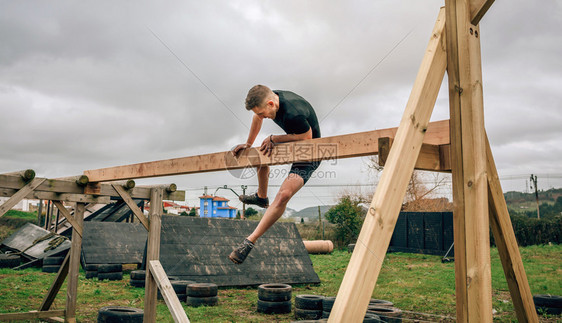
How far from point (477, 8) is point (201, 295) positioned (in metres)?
7.15

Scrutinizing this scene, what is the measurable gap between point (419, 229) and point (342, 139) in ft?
51.4

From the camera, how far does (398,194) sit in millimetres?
2158

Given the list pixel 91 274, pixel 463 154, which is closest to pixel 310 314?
pixel 463 154

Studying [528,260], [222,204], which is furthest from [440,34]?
[222,204]

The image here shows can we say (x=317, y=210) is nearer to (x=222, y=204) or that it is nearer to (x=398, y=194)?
(x=222, y=204)

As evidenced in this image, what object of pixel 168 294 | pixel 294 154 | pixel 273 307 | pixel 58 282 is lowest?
pixel 273 307

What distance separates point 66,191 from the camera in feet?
19.2

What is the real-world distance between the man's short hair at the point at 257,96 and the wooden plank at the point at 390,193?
52.1 inches

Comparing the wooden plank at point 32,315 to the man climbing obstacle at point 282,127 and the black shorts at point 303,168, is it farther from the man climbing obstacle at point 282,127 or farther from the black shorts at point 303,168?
the black shorts at point 303,168

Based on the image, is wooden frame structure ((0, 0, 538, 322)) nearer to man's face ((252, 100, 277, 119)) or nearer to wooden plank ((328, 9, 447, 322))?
wooden plank ((328, 9, 447, 322))

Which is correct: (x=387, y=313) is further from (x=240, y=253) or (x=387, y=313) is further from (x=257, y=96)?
(x=257, y=96)

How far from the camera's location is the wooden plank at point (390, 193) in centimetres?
190

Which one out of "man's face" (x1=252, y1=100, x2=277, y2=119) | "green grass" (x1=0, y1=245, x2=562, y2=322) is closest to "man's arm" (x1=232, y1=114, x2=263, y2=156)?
"man's face" (x1=252, y1=100, x2=277, y2=119)

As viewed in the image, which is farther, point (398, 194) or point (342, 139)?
point (342, 139)
